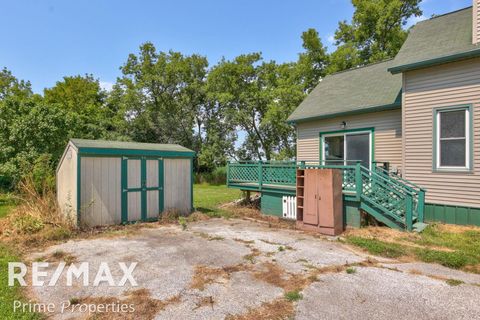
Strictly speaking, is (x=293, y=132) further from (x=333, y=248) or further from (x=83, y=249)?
(x=83, y=249)

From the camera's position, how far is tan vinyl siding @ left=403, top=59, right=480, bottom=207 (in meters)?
6.99

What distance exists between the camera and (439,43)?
8008 mm

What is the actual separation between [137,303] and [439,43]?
9676mm

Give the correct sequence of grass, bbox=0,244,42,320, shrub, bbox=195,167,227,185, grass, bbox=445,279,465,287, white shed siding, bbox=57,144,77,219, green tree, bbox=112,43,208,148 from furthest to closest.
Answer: green tree, bbox=112,43,208,148 → shrub, bbox=195,167,227,185 → white shed siding, bbox=57,144,77,219 → grass, bbox=445,279,465,287 → grass, bbox=0,244,42,320

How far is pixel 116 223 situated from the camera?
312 inches

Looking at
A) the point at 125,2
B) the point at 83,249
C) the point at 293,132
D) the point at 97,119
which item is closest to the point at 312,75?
the point at 293,132

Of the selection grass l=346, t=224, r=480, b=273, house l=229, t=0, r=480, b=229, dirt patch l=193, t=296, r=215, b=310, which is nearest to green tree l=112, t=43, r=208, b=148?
house l=229, t=0, r=480, b=229

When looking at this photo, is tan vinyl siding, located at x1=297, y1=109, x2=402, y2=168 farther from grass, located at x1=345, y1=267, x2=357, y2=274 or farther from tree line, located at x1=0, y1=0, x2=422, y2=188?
tree line, located at x1=0, y1=0, x2=422, y2=188

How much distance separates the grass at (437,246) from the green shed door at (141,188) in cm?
564

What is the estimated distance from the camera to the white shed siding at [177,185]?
29.8ft

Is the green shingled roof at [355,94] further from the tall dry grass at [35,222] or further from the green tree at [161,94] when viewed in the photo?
the green tree at [161,94]

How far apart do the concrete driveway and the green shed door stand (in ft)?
6.49

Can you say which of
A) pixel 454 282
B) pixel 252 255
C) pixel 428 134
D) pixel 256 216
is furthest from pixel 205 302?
pixel 428 134

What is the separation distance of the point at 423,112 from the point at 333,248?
4798 mm
